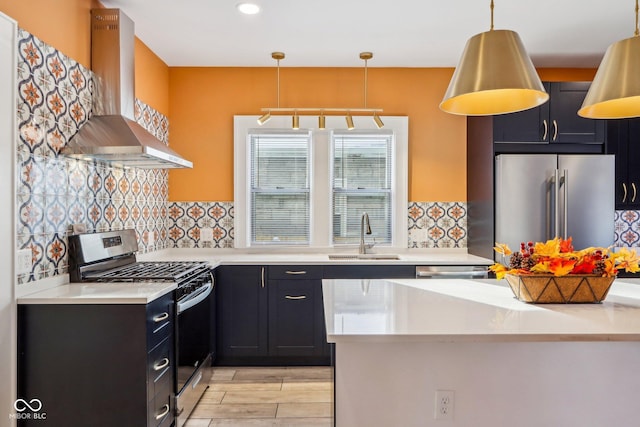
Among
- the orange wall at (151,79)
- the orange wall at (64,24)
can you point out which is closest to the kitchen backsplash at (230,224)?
the orange wall at (151,79)

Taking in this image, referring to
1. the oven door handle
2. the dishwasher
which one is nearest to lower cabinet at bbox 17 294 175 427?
the oven door handle

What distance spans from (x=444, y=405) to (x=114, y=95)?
256 centimetres

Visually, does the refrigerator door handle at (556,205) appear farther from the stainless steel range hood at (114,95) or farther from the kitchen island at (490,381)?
the stainless steel range hood at (114,95)

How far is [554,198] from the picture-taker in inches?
137

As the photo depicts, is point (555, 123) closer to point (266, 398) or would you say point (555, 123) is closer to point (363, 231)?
point (363, 231)

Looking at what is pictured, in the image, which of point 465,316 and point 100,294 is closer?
point 465,316

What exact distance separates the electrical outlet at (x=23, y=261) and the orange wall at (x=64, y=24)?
1092 mm

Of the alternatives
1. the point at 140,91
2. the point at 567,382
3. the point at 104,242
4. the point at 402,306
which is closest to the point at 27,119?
the point at 104,242

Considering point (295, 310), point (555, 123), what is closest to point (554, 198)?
point (555, 123)

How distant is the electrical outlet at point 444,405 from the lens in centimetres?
168

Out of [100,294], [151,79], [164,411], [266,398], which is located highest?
[151,79]

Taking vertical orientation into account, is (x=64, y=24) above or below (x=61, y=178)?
above

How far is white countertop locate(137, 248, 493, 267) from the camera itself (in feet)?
11.6

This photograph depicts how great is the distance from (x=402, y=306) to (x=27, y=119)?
6.51 feet
